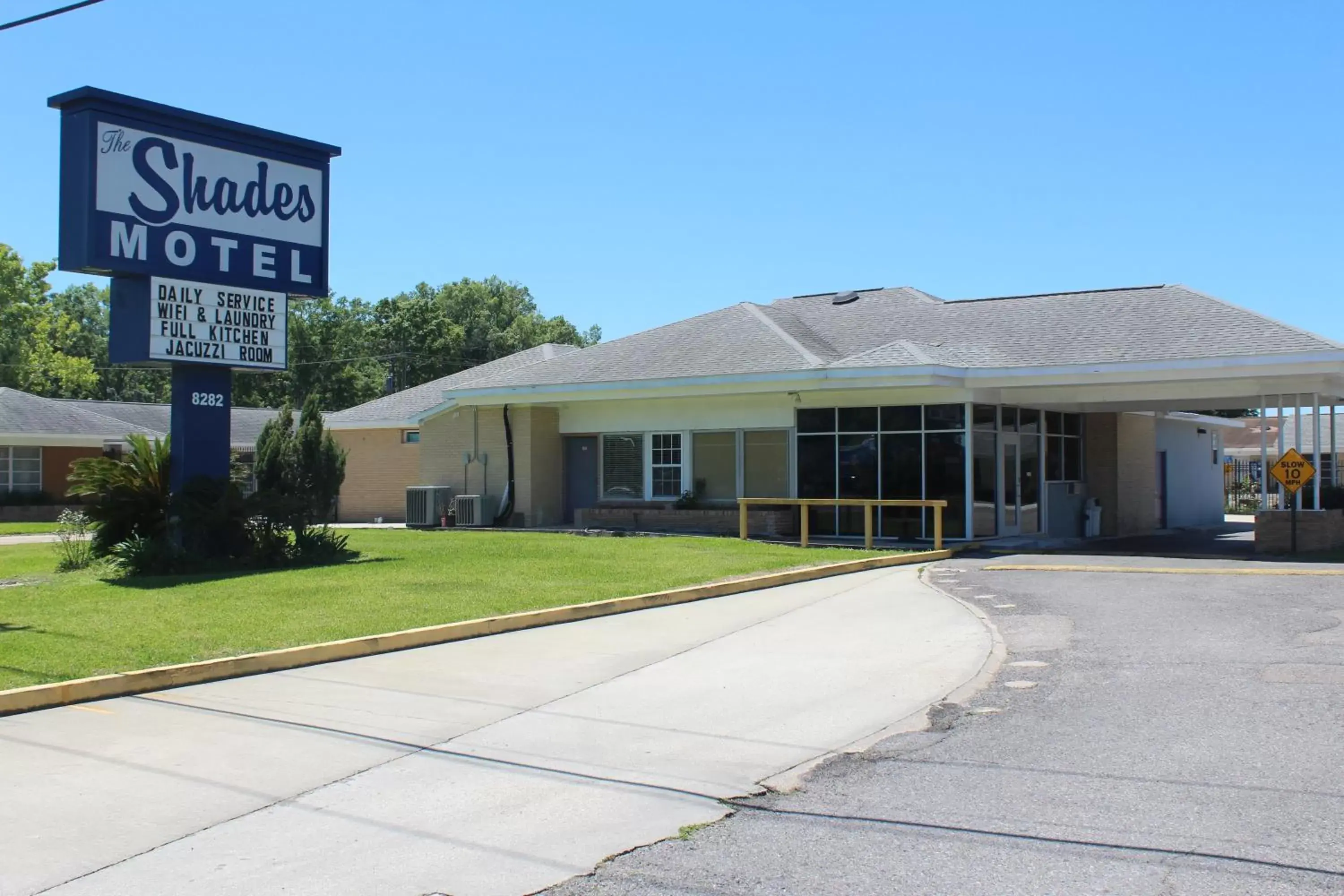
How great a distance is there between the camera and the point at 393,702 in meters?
9.54

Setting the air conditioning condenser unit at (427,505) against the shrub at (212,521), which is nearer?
the shrub at (212,521)

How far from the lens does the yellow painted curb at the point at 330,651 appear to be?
9.38 meters

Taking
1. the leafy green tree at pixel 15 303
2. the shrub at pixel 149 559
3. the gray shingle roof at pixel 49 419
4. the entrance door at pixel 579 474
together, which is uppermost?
the leafy green tree at pixel 15 303

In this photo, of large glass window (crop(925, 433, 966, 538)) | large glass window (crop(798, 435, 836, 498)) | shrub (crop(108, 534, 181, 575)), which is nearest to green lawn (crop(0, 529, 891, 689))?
shrub (crop(108, 534, 181, 575))

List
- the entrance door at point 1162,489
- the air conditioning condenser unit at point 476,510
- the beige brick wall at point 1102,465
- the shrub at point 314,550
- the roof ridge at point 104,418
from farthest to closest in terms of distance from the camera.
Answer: the roof ridge at point 104,418 → the entrance door at point 1162,489 → the air conditioning condenser unit at point 476,510 → the beige brick wall at point 1102,465 → the shrub at point 314,550

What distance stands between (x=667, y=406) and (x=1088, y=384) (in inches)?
363

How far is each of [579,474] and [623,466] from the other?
1411mm

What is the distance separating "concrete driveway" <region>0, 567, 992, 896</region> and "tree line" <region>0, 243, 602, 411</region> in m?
53.6

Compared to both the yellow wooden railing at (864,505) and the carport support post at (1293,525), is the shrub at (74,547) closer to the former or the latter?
the yellow wooden railing at (864,505)

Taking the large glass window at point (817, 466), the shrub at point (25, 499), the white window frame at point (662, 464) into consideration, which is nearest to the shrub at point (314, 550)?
the white window frame at point (662, 464)

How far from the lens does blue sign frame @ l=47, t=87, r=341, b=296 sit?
55.9ft

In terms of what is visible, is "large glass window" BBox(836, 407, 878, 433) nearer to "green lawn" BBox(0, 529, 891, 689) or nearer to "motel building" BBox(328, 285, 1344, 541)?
"motel building" BBox(328, 285, 1344, 541)

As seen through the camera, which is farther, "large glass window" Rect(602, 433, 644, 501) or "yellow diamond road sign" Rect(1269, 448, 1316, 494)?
"large glass window" Rect(602, 433, 644, 501)

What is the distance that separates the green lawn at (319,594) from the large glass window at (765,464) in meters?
3.69
